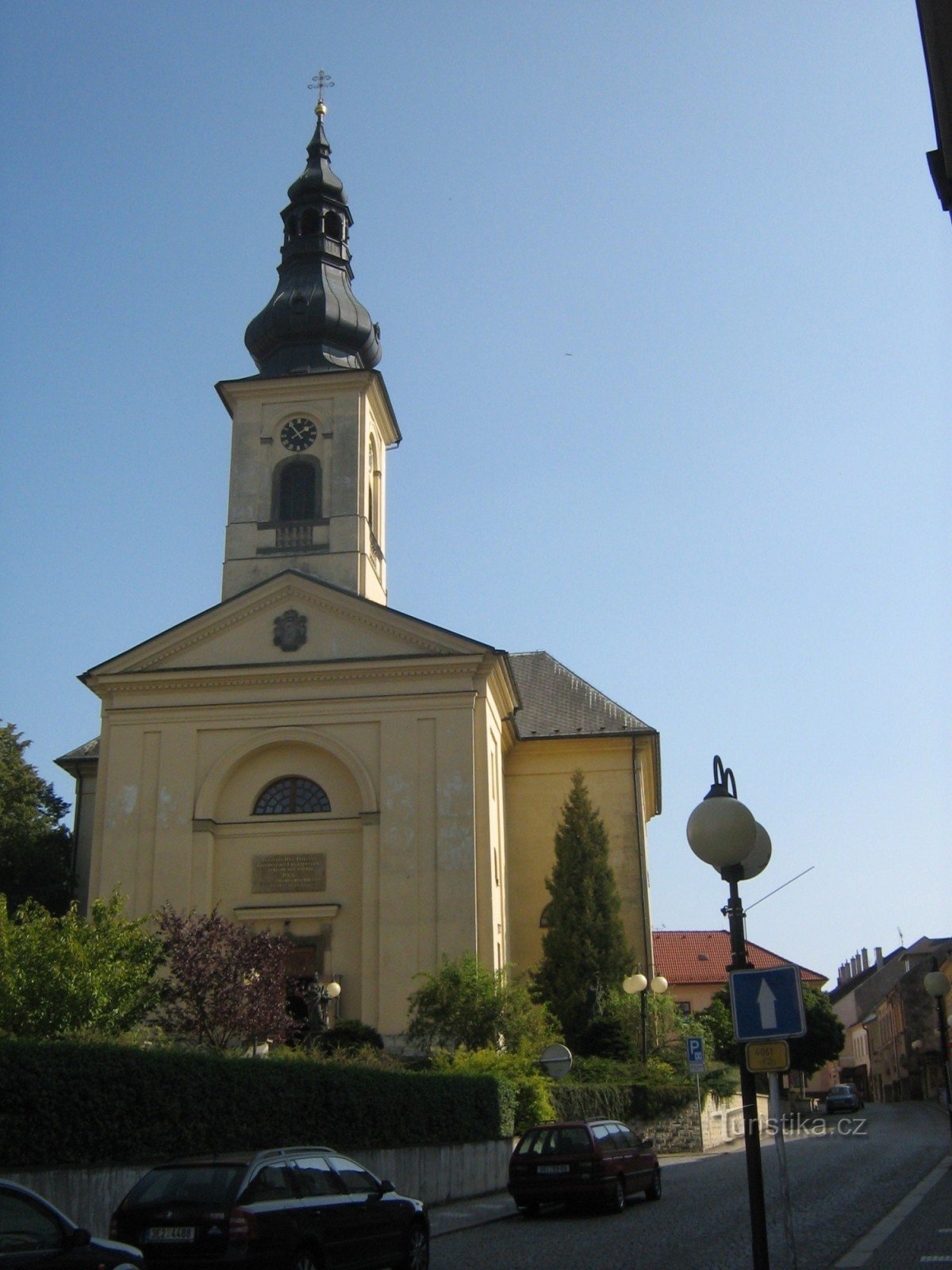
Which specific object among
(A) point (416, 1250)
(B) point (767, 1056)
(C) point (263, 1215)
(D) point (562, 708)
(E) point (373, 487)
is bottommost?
(A) point (416, 1250)

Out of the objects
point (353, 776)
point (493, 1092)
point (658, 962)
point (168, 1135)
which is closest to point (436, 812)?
point (353, 776)

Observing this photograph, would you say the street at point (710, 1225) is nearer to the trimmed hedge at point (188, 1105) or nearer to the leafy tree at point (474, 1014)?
the trimmed hedge at point (188, 1105)

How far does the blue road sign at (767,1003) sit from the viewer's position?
28.0ft

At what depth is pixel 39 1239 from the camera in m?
8.06

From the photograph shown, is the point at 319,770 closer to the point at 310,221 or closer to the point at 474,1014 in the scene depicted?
the point at 474,1014

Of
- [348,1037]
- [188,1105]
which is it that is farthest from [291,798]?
[188,1105]

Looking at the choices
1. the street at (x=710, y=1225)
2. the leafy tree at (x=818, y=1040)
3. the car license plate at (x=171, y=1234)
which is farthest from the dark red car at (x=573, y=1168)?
the leafy tree at (x=818, y=1040)

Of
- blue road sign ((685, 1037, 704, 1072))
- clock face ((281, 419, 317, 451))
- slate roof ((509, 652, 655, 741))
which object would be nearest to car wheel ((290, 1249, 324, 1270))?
blue road sign ((685, 1037, 704, 1072))

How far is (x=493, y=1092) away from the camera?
2206 centimetres

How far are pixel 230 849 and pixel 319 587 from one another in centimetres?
711

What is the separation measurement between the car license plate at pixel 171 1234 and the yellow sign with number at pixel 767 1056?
4.71m

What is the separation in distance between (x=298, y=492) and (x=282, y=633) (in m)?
6.34

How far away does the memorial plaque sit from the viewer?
32656mm

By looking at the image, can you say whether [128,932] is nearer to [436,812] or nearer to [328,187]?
[436,812]
